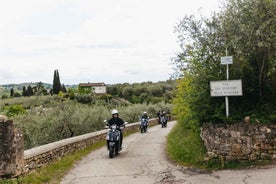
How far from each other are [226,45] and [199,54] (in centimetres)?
122

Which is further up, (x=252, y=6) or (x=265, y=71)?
(x=252, y=6)

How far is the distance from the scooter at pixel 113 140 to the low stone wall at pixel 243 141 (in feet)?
14.3

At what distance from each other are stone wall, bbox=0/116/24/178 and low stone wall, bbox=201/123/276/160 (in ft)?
18.5

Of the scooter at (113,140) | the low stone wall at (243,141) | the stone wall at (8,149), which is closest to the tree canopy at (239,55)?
the low stone wall at (243,141)

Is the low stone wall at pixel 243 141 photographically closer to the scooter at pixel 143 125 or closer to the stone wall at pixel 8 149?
the stone wall at pixel 8 149

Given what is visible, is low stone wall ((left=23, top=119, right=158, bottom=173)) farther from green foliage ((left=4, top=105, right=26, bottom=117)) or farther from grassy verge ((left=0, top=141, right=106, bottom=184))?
green foliage ((left=4, top=105, right=26, bottom=117))

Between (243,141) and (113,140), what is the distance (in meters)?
5.49

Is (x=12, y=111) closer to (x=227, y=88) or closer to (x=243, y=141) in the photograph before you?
(x=227, y=88)

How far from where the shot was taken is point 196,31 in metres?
12.3

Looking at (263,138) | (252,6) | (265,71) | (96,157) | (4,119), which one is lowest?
(96,157)

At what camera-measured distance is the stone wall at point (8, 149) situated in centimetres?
859

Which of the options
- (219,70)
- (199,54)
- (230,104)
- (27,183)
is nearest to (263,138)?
(230,104)

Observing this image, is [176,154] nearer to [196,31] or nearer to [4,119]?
[196,31]

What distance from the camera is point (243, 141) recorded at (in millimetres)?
9945
